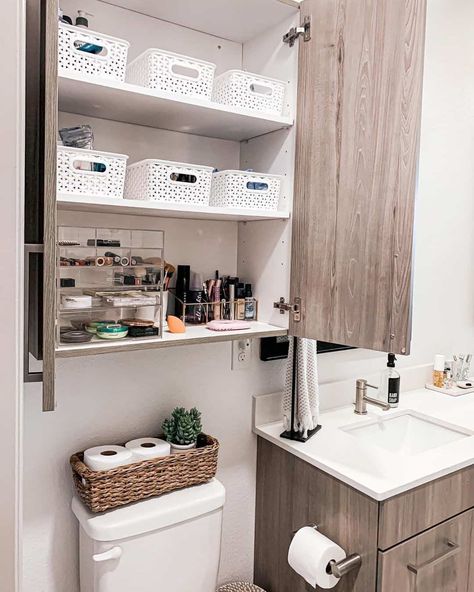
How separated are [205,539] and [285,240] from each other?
875mm

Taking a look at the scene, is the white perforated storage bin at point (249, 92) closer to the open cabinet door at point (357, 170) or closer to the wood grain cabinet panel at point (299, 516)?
the open cabinet door at point (357, 170)

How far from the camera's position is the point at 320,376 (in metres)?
1.89

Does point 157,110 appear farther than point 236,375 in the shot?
No

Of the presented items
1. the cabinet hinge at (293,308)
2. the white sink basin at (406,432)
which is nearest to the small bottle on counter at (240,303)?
the cabinet hinge at (293,308)

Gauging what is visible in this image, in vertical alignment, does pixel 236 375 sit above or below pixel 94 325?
below

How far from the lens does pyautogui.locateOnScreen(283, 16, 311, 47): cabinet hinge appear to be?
137 centimetres

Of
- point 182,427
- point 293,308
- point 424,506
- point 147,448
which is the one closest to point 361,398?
point 424,506

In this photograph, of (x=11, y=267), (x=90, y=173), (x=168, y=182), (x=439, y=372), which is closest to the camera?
(x=11, y=267)

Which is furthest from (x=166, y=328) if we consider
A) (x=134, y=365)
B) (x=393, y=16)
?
(x=393, y=16)

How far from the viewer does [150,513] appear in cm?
131

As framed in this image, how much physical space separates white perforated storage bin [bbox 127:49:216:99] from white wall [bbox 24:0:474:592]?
732mm

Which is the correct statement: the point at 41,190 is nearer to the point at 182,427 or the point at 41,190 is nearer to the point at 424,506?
the point at 182,427

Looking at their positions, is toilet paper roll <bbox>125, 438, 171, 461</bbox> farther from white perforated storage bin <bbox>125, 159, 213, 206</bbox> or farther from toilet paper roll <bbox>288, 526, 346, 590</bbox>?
white perforated storage bin <bbox>125, 159, 213, 206</bbox>

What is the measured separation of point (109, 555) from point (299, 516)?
59 centimetres
